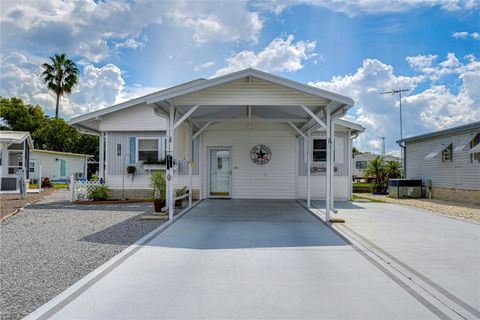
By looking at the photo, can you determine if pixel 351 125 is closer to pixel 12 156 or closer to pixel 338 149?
pixel 338 149

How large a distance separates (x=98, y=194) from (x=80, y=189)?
715mm

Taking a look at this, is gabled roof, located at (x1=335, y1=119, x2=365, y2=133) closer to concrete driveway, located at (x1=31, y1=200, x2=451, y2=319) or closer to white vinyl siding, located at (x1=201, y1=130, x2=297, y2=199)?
white vinyl siding, located at (x1=201, y1=130, x2=297, y2=199)

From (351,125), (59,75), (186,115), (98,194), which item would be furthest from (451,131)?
(59,75)

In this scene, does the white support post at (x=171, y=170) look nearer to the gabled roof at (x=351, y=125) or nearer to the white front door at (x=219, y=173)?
the white front door at (x=219, y=173)

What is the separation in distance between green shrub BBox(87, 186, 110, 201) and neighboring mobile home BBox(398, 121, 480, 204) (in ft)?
44.0

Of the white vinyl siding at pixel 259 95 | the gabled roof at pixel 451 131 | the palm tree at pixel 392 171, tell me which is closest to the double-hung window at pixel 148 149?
the white vinyl siding at pixel 259 95

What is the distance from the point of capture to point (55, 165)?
27281mm

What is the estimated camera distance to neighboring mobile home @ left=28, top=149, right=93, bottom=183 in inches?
1005

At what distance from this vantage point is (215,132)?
45.7 ft

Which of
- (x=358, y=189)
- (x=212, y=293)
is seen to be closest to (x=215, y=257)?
(x=212, y=293)

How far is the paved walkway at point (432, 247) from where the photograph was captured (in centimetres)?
394

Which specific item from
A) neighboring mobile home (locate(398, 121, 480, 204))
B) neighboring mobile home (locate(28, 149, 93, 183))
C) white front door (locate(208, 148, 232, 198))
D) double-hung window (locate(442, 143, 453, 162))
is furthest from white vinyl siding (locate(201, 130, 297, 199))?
neighboring mobile home (locate(28, 149, 93, 183))

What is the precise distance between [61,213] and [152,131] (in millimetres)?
4643

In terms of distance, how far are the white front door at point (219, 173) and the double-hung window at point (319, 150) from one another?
319 centimetres
